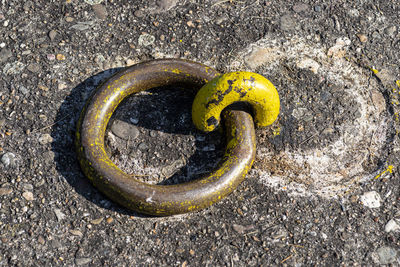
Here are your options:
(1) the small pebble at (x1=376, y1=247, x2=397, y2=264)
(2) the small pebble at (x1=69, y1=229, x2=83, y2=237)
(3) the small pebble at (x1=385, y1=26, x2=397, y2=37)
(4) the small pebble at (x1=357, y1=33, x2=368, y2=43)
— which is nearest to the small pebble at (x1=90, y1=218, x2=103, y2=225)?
(2) the small pebble at (x1=69, y1=229, x2=83, y2=237)

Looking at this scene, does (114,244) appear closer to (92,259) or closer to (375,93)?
(92,259)

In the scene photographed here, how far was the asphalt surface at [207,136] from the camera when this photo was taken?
11.8ft

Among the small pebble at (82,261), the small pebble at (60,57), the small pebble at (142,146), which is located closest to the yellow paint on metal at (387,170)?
the small pebble at (142,146)

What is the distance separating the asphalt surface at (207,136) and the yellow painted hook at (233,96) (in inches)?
13.1

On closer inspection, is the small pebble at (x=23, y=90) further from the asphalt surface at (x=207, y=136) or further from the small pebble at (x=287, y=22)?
the small pebble at (x=287, y=22)

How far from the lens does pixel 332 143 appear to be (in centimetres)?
411

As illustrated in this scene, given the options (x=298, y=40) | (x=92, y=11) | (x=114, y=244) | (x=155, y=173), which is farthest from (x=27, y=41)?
(x=298, y=40)

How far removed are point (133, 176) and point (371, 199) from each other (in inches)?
77.9

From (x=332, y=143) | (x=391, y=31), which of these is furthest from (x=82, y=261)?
(x=391, y=31)

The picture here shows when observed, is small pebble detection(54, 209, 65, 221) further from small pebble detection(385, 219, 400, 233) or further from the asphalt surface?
small pebble detection(385, 219, 400, 233)

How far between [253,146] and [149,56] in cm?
139

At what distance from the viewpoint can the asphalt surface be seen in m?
3.59

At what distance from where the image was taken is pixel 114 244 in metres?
3.56

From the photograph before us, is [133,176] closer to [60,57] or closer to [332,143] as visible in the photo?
[60,57]
